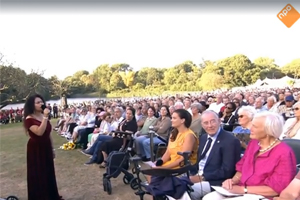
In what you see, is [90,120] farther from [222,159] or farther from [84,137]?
[222,159]

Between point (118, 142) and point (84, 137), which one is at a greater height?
point (118, 142)

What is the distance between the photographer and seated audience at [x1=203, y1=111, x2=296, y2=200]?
2.27 metres

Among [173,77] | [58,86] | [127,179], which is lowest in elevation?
[127,179]

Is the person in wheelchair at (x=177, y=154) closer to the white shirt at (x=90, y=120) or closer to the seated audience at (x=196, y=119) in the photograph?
the seated audience at (x=196, y=119)

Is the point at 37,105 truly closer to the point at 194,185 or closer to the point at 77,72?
the point at 194,185

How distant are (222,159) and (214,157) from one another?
8 cm

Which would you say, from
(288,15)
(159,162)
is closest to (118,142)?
(159,162)

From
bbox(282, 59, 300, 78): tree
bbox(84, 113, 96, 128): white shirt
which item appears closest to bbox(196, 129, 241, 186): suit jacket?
bbox(84, 113, 96, 128): white shirt

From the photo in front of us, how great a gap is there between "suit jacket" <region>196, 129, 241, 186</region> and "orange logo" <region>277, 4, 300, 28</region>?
554cm

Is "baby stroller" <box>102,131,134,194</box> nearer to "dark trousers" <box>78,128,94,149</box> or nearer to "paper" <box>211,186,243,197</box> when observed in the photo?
"paper" <box>211,186,243,197</box>

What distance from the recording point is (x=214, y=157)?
293 cm

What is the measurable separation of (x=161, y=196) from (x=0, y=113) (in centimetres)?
2171

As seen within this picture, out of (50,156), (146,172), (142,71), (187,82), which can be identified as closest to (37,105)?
(50,156)

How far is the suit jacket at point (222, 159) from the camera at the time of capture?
285 cm
